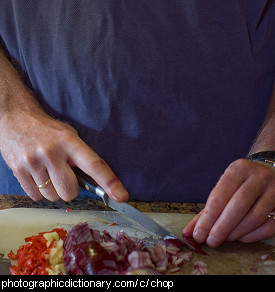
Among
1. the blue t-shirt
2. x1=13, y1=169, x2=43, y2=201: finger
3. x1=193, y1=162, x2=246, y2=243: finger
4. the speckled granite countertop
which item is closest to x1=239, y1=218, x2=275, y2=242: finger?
x1=193, y1=162, x2=246, y2=243: finger

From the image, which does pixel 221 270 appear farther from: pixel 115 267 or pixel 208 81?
pixel 208 81

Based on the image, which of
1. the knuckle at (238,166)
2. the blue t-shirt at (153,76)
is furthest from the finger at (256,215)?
the blue t-shirt at (153,76)

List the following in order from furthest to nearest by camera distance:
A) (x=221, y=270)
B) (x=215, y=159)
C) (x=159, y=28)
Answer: (x=215, y=159), (x=159, y=28), (x=221, y=270)

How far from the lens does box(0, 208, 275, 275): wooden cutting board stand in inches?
66.5

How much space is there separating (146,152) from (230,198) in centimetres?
45

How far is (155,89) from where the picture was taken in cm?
198

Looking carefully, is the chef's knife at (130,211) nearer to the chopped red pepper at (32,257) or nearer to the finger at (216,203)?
the finger at (216,203)

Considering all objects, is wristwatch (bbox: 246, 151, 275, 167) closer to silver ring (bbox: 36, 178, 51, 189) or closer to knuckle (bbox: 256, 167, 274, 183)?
knuckle (bbox: 256, 167, 274, 183)

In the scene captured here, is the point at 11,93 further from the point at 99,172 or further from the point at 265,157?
the point at 265,157

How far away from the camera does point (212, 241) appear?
1.75 meters

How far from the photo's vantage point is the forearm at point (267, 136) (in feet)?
6.37

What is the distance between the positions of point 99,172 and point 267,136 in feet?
2.36

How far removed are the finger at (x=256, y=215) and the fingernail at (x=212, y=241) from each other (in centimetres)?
6

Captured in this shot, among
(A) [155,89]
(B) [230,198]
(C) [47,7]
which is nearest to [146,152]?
(A) [155,89]
